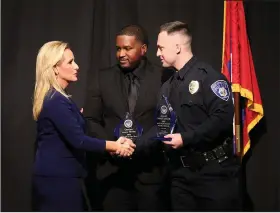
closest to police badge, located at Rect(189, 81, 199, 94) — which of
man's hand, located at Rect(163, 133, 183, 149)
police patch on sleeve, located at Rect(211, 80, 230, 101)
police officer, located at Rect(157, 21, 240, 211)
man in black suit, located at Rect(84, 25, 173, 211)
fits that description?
police officer, located at Rect(157, 21, 240, 211)

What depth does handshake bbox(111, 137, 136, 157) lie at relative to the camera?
2881 millimetres

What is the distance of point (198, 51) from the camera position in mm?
3330

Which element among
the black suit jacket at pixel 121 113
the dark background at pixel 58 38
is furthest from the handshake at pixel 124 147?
the dark background at pixel 58 38

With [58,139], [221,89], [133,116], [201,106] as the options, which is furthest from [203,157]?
[58,139]

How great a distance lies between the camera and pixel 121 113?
3.15 meters

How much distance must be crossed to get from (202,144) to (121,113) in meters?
0.68

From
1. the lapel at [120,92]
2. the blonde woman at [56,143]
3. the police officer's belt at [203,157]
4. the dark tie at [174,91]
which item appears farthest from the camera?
the lapel at [120,92]

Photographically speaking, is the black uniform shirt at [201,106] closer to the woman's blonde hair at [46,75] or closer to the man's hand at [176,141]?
the man's hand at [176,141]

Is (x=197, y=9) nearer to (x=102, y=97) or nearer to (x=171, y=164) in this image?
(x=102, y=97)

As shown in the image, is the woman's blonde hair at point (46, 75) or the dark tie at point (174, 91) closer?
the woman's blonde hair at point (46, 75)

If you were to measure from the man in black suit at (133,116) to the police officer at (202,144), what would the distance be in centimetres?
34

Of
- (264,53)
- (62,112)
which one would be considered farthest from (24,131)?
(264,53)

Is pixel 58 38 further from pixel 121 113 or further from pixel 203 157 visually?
pixel 203 157

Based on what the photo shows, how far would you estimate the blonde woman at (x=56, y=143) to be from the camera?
2617mm
